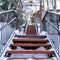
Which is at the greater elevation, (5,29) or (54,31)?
(5,29)

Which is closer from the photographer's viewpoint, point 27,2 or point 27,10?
point 27,2

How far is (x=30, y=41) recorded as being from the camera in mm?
4488

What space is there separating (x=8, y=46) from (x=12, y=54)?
0.16 meters

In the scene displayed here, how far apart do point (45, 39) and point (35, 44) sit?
41 cm

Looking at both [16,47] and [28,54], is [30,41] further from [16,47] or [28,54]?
[28,54]

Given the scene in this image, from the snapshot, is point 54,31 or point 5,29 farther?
point 54,31

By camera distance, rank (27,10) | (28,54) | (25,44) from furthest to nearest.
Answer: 1. (27,10)
2. (25,44)
3. (28,54)

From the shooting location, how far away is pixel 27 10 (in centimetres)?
935

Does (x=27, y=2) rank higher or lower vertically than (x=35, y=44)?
higher

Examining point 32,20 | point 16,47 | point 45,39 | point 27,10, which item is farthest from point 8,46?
point 27,10

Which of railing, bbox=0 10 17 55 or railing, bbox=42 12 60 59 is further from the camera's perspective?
railing, bbox=0 10 17 55

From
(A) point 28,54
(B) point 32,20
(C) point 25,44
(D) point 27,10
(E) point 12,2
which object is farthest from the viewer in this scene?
(E) point 12,2

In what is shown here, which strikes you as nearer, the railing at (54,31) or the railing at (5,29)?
the railing at (54,31)

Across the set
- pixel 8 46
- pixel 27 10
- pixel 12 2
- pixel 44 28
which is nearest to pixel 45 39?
pixel 8 46
